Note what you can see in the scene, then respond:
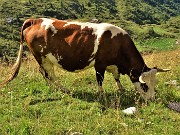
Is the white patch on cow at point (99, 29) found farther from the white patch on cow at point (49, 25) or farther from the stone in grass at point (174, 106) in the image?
the stone in grass at point (174, 106)

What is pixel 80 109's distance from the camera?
954cm

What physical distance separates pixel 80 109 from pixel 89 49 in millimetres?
2330

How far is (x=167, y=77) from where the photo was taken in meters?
12.7

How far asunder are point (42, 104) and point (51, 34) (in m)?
2.70

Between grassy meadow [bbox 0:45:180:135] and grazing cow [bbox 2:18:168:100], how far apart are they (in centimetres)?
65

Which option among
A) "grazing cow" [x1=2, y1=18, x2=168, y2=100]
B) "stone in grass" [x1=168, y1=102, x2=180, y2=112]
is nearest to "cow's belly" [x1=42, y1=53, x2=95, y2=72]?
"grazing cow" [x1=2, y1=18, x2=168, y2=100]

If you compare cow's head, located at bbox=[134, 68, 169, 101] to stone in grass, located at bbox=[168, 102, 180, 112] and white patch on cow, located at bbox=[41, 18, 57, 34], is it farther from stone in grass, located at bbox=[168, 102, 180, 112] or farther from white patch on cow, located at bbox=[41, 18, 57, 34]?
white patch on cow, located at bbox=[41, 18, 57, 34]

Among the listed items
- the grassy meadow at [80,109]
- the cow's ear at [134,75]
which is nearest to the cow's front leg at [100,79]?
the grassy meadow at [80,109]

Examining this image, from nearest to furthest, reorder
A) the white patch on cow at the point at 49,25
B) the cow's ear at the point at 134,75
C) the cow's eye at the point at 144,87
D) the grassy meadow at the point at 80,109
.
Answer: the grassy meadow at the point at 80,109 < the cow's eye at the point at 144,87 < the cow's ear at the point at 134,75 < the white patch on cow at the point at 49,25

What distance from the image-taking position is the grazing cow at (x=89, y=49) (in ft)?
35.9

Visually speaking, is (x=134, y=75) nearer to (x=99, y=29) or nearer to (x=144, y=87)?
(x=144, y=87)

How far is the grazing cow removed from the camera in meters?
10.9

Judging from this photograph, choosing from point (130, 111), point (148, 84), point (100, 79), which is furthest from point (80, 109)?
point (148, 84)

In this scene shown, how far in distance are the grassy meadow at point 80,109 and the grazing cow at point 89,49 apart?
2.13ft
